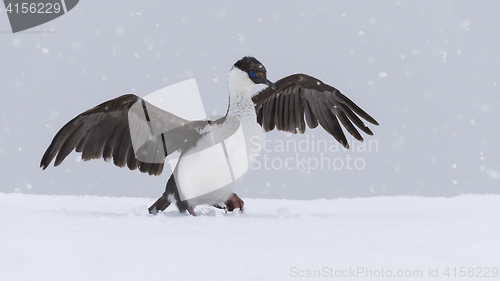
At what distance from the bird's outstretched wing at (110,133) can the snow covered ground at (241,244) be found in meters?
0.51

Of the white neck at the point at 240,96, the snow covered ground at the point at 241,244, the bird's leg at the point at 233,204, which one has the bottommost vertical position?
the bird's leg at the point at 233,204

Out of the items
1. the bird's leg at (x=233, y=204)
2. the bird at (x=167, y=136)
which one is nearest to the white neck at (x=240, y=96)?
the bird at (x=167, y=136)

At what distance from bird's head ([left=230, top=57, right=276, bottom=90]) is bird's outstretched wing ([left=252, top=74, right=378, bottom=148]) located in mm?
894

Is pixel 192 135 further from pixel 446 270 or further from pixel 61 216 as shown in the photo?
pixel 446 270

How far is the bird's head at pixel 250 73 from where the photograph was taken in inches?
161

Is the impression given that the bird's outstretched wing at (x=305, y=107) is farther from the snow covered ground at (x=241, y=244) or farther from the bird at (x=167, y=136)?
the snow covered ground at (x=241, y=244)

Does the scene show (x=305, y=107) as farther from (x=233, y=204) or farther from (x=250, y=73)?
(x=233, y=204)

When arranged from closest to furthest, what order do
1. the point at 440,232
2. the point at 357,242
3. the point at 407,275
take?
the point at 407,275 → the point at 357,242 → the point at 440,232

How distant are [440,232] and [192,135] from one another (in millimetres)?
2180

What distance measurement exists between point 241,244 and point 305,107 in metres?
2.56

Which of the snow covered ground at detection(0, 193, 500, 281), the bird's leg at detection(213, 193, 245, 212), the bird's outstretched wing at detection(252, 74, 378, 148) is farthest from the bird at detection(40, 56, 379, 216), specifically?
the bird's outstretched wing at detection(252, 74, 378, 148)

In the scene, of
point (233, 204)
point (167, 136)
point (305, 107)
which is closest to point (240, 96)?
point (167, 136)

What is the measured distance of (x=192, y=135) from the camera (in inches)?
161

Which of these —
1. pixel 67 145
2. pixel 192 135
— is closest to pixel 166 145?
pixel 192 135
